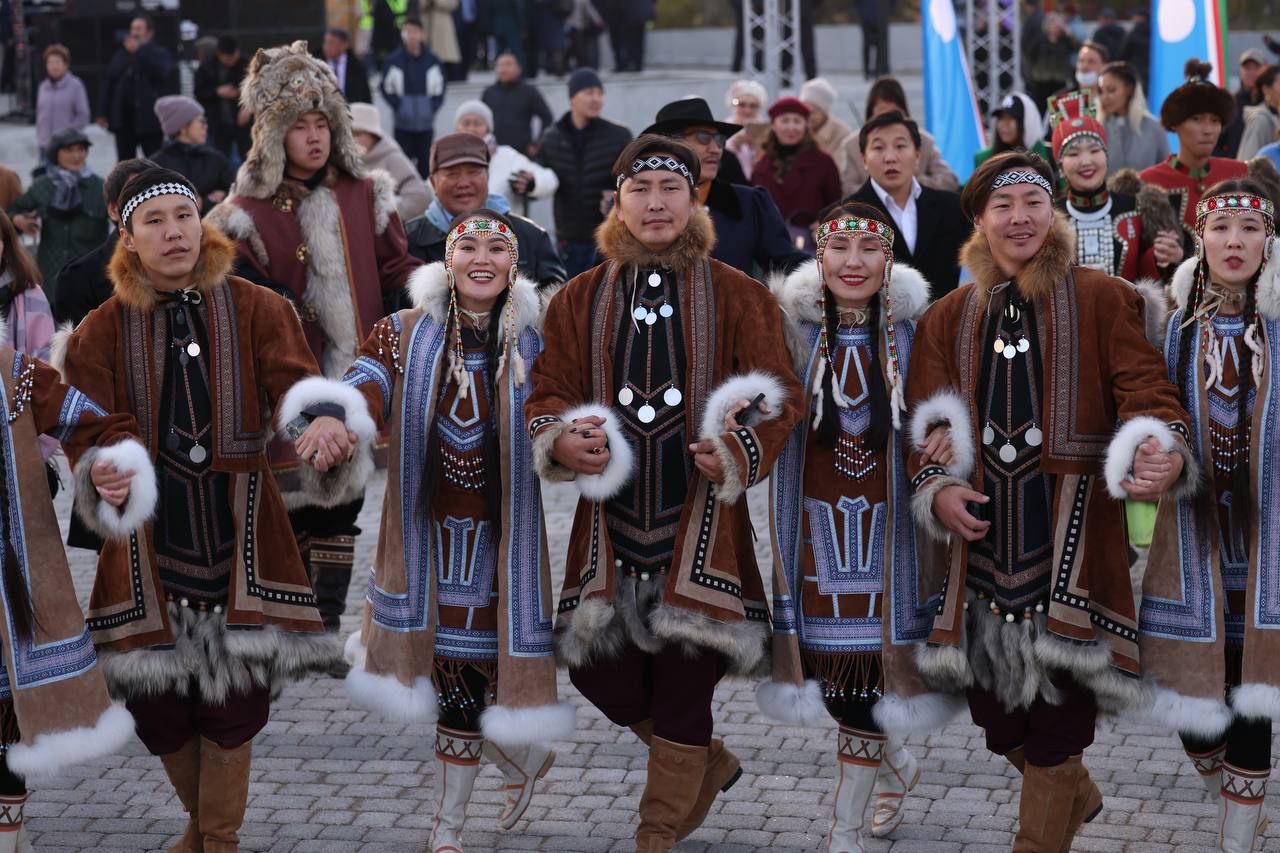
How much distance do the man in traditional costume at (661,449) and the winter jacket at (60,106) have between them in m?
12.8

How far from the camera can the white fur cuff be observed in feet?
14.2

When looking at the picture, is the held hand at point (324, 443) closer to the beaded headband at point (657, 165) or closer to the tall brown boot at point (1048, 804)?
the beaded headband at point (657, 165)

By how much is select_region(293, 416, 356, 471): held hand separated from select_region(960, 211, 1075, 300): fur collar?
1.67 meters

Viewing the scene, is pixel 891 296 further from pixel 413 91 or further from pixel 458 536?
pixel 413 91

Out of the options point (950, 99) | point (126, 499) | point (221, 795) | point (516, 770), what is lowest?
point (516, 770)

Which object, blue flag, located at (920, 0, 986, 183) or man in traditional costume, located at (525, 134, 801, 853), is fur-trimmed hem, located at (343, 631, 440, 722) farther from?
blue flag, located at (920, 0, 986, 183)

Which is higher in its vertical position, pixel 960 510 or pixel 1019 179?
pixel 1019 179

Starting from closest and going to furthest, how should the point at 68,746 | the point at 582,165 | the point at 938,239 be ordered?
the point at 68,746, the point at 938,239, the point at 582,165

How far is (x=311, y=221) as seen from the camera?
19.8 ft

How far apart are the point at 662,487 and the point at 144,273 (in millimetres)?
1456

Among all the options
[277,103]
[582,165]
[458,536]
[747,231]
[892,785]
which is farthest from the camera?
[582,165]

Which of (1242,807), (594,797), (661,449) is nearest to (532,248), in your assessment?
(661,449)

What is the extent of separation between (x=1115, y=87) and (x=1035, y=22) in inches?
362

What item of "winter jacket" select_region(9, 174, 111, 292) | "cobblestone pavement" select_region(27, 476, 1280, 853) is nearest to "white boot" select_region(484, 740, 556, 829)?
"cobblestone pavement" select_region(27, 476, 1280, 853)
